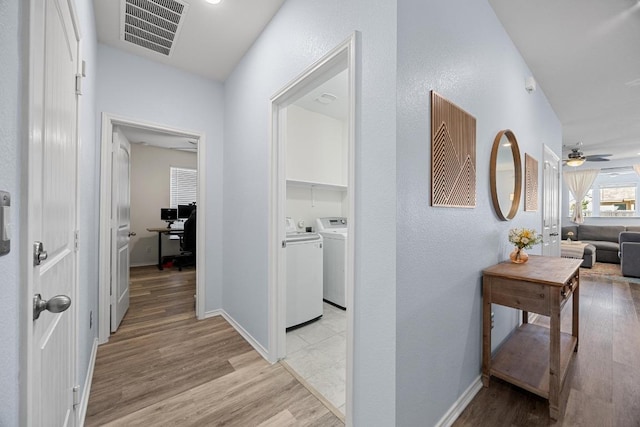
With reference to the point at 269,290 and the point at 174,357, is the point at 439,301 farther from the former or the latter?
the point at 174,357

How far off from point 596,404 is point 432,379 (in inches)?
47.0

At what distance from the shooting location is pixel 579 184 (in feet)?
23.2

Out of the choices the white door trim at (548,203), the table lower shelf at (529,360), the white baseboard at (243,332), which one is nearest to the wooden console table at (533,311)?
the table lower shelf at (529,360)

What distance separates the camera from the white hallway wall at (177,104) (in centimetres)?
240

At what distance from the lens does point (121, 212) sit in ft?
8.93

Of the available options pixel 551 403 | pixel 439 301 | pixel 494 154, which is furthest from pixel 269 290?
pixel 494 154

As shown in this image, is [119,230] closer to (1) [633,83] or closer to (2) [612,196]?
(1) [633,83]

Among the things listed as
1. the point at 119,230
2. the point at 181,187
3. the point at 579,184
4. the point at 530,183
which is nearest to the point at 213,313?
the point at 119,230

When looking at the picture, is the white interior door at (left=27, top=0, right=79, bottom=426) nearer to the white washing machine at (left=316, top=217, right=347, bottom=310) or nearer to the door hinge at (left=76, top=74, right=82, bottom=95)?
the door hinge at (left=76, top=74, right=82, bottom=95)

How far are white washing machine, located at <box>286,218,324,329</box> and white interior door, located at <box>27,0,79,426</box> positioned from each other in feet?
5.21

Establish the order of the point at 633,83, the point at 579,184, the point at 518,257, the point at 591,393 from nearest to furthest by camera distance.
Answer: the point at 591,393 → the point at 518,257 → the point at 633,83 → the point at 579,184

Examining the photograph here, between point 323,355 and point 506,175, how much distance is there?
212 cm

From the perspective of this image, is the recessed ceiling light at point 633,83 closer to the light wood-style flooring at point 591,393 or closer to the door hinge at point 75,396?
the light wood-style flooring at point 591,393

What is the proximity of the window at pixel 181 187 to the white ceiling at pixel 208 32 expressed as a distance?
3.68 meters
